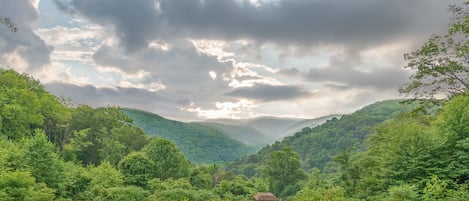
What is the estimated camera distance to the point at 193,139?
16750 centimetres

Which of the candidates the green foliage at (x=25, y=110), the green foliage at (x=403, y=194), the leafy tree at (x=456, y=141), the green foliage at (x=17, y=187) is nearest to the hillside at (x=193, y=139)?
the green foliage at (x=25, y=110)

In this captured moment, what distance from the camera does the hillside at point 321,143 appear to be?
327 ft

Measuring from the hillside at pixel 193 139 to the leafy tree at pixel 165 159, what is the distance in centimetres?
10322

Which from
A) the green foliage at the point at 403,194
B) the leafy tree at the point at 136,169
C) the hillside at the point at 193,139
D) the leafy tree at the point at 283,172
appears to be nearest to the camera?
the green foliage at the point at 403,194

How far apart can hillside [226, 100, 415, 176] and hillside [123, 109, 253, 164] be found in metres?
39.9

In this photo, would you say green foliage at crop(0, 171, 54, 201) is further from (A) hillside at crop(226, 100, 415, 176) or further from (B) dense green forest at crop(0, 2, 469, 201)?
(A) hillside at crop(226, 100, 415, 176)

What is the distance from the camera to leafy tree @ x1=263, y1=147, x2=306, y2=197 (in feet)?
194

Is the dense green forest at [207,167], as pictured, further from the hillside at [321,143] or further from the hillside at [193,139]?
the hillside at [193,139]

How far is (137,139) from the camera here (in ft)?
164

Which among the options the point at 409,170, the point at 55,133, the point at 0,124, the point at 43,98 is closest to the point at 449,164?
the point at 409,170

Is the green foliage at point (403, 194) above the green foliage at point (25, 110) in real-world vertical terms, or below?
below

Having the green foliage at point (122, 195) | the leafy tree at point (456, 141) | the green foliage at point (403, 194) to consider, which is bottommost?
the green foliage at point (122, 195)

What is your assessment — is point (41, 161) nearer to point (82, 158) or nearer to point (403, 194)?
point (403, 194)

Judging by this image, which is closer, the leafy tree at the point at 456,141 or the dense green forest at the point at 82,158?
the leafy tree at the point at 456,141
